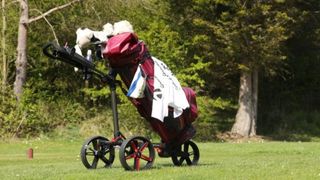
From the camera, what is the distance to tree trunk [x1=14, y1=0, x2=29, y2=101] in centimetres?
2867

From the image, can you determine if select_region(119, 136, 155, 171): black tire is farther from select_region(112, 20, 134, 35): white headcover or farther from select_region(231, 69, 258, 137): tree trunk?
select_region(231, 69, 258, 137): tree trunk

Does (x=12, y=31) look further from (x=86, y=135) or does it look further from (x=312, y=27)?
(x=312, y=27)

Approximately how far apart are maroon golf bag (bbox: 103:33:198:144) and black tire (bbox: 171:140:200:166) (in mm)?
193

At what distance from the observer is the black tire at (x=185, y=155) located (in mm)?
10874

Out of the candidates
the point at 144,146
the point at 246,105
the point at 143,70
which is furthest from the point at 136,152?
the point at 246,105

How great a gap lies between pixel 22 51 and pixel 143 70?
1955 centimetres

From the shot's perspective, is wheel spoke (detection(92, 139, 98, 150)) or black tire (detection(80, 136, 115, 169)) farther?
wheel spoke (detection(92, 139, 98, 150))

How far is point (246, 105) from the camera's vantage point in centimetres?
3181

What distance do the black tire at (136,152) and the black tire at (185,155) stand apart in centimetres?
66

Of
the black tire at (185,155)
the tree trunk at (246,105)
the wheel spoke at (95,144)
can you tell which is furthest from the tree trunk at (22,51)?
the wheel spoke at (95,144)

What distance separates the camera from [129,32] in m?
10.2

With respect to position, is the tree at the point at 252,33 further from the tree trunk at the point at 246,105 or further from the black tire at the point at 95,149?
the black tire at the point at 95,149

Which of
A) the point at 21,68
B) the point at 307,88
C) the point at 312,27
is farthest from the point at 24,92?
the point at 307,88

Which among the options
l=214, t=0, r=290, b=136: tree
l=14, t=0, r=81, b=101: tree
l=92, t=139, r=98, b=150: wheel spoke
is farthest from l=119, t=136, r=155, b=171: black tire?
l=14, t=0, r=81, b=101: tree
